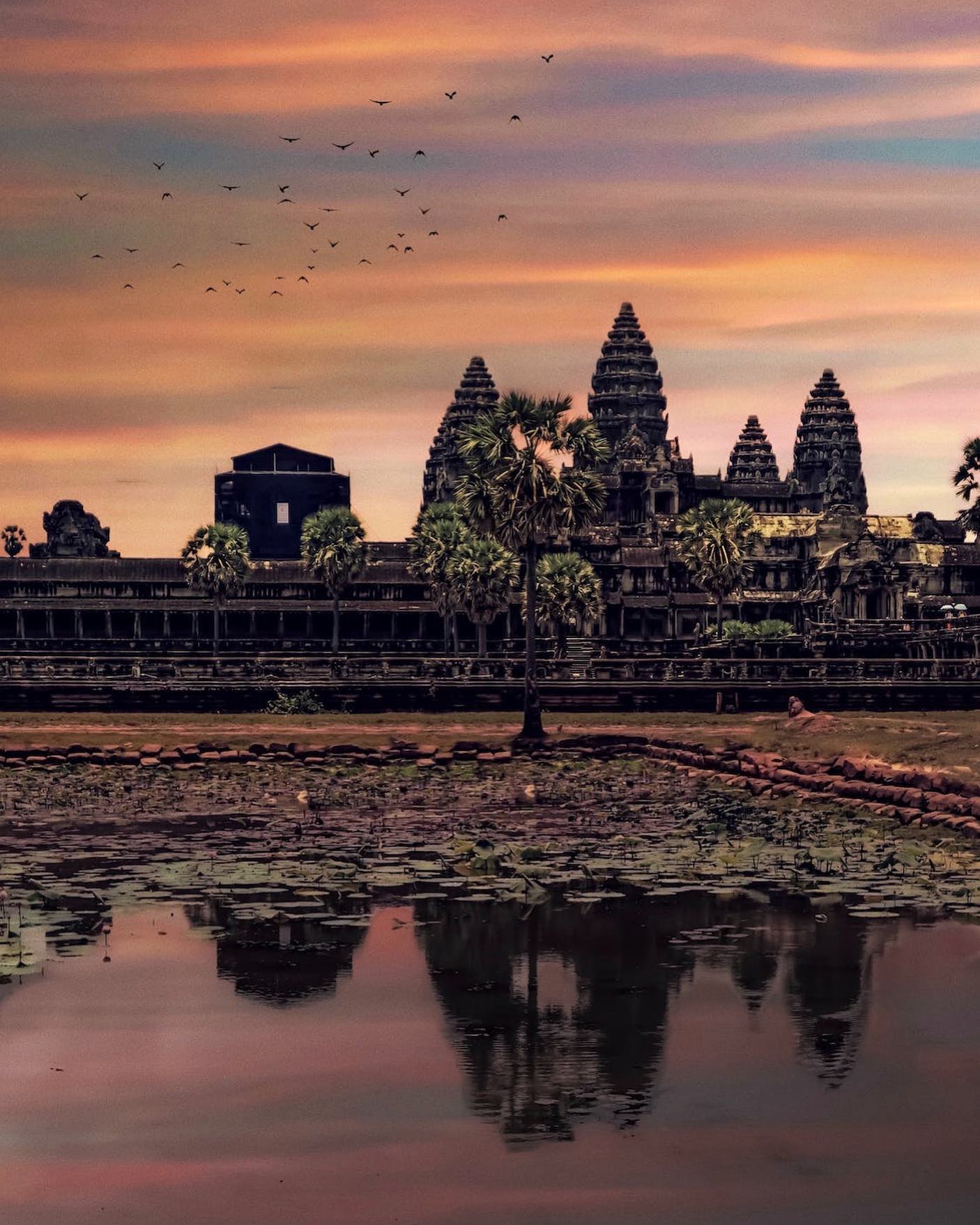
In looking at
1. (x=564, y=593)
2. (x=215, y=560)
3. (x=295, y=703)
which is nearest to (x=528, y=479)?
(x=295, y=703)

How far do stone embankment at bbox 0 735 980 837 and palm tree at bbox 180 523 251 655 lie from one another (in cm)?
5987

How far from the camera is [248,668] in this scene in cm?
7412

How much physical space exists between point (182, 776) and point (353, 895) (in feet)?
68.2

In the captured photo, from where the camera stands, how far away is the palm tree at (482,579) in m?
104

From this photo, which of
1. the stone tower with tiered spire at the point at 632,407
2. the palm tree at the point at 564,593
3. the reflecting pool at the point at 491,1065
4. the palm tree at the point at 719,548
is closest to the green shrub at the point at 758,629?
the palm tree at the point at 719,548

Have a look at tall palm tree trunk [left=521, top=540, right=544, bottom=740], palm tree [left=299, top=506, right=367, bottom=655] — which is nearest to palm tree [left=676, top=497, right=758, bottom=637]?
palm tree [left=299, top=506, right=367, bottom=655]

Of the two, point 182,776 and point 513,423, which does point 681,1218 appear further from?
point 513,423

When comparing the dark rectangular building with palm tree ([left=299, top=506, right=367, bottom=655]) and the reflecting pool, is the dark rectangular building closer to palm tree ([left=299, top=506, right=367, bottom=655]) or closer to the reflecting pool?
palm tree ([left=299, top=506, right=367, bottom=655])

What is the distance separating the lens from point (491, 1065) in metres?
21.4

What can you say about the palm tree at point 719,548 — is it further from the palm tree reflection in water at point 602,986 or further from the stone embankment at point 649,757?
the palm tree reflection in water at point 602,986

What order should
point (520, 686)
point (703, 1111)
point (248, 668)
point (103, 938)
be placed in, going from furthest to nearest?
point (248, 668), point (520, 686), point (103, 938), point (703, 1111)

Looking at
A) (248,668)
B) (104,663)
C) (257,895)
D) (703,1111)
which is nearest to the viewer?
(703,1111)

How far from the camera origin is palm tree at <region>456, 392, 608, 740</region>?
6041 centimetres

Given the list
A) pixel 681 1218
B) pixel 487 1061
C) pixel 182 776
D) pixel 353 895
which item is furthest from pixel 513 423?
pixel 681 1218
